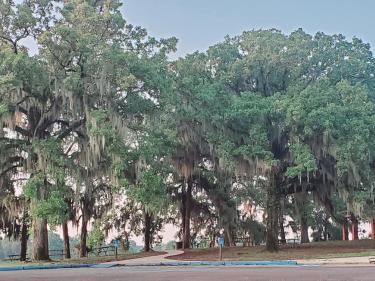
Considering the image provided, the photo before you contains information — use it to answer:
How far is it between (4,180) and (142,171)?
8.39 meters

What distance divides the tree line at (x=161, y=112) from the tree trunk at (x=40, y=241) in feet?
0.17

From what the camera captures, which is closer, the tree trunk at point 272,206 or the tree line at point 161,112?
the tree line at point 161,112

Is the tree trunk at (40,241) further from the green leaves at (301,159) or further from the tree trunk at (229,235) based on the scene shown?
the tree trunk at (229,235)

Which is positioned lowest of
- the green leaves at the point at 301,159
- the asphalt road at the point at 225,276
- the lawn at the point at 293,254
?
the lawn at the point at 293,254

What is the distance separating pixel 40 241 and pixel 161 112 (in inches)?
334

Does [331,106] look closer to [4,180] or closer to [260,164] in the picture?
[260,164]

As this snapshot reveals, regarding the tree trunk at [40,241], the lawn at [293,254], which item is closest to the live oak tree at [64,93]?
the tree trunk at [40,241]

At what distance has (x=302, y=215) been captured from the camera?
3869cm

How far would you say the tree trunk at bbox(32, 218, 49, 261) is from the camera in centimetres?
2548

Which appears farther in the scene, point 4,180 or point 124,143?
point 4,180

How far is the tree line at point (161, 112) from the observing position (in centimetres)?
2361

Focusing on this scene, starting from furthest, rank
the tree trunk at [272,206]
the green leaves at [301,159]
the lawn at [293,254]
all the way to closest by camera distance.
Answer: the tree trunk at [272,206] < the green leaves at [301,159] < the lawn at [293,254]

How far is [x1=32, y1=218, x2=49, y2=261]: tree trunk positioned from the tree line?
5 centimetres

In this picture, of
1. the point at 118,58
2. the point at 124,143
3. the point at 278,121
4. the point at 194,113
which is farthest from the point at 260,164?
the point at 118,58
